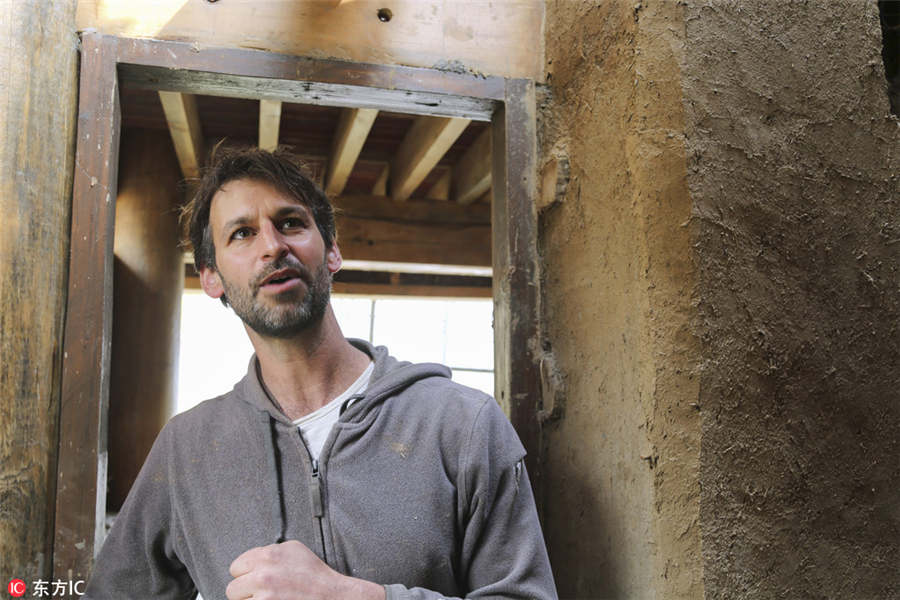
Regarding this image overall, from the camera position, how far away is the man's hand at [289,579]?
4.17 ft

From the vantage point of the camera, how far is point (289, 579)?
128 centimetres

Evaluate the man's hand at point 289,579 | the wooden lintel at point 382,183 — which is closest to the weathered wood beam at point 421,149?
the wooden lintel at point 382,183

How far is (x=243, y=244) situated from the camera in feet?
5.25

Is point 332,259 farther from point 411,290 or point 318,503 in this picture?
point 411,290

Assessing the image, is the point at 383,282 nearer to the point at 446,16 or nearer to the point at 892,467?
the point at 446,16

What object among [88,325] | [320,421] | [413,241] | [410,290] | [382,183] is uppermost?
[382,183]

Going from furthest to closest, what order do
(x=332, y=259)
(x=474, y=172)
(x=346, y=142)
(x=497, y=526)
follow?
(x=474, y=172), (x=346, y=142), (x=332, y=259), (x=497, y=526)

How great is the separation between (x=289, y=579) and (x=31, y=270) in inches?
31.2

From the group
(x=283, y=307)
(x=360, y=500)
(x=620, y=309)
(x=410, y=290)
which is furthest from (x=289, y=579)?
(x=410, y=290)

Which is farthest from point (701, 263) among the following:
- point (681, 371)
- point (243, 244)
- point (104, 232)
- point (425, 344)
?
point (425, 344)

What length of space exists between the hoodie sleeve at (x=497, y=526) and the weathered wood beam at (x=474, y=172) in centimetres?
226

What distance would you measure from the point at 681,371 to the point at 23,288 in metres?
1.25

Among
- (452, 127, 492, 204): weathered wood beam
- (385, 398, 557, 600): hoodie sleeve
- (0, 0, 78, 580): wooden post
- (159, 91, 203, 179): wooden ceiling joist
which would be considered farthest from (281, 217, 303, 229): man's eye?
(452, 127, 492, 204): weathered wood beam

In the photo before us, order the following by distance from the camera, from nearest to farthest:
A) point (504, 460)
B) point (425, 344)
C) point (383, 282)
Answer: point (504, 460) → point (383, 282) → point (425, 344)
